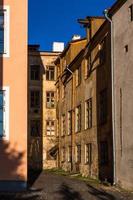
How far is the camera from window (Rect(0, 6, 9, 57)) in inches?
796

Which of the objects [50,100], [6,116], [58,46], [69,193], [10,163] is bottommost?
[69,193]

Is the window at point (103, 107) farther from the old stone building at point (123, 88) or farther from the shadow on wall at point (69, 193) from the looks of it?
the shadow on wall at point (69, 193)

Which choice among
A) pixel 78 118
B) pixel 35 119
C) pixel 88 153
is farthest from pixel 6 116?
pixel 35 119

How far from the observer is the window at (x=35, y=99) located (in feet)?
165

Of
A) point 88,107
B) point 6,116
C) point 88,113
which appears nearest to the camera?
point 6,116

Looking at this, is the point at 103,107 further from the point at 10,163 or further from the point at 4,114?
the point at 10,163

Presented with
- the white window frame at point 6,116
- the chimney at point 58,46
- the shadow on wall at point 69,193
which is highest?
the chimney at point 58,46

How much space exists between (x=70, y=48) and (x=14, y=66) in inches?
868

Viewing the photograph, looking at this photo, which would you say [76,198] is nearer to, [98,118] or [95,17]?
[98,118]

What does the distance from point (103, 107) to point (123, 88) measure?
5071 mm

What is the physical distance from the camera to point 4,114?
64.7ft

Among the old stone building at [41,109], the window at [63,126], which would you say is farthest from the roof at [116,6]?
the old stone building at [41,109]

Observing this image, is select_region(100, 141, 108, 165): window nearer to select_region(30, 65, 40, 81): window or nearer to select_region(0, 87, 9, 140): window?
select_region(0, 87, 9, 140): window

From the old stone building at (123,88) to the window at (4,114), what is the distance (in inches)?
225
